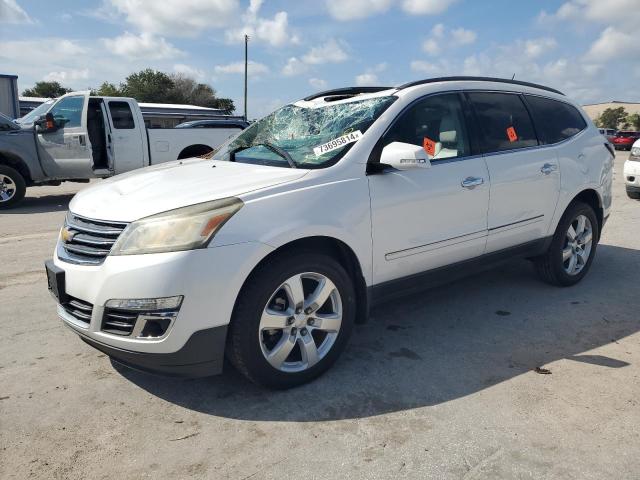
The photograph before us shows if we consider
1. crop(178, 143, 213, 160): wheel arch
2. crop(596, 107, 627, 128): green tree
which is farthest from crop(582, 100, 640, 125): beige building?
crop(178, 143, 213, 160): wheel arch

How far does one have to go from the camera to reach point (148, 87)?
5209 centimetres

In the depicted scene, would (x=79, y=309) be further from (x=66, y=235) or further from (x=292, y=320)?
(x=292, y=320)

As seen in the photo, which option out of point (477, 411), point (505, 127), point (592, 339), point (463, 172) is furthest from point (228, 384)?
point (505, 127)

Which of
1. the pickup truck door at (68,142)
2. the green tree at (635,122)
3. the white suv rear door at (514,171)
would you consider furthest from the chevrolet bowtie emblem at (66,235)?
the green tree at (635,122)

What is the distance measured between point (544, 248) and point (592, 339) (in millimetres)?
1022

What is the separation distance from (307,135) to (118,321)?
172 cm

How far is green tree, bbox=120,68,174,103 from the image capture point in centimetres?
5209

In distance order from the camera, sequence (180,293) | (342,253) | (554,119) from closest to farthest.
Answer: (180,293)
(342,253)
(554,119)

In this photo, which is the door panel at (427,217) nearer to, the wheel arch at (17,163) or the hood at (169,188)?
the hood at (169,188)

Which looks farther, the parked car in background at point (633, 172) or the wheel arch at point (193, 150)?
the wheel arch at point (193, 150)

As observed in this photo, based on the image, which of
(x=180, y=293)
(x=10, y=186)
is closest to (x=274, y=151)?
(x=180, y=293)

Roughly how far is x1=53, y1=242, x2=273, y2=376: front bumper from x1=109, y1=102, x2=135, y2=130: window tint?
334 inches

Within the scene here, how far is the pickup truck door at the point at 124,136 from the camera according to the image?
33.3 feet

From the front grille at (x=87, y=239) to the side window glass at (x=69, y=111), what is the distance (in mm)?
7568
